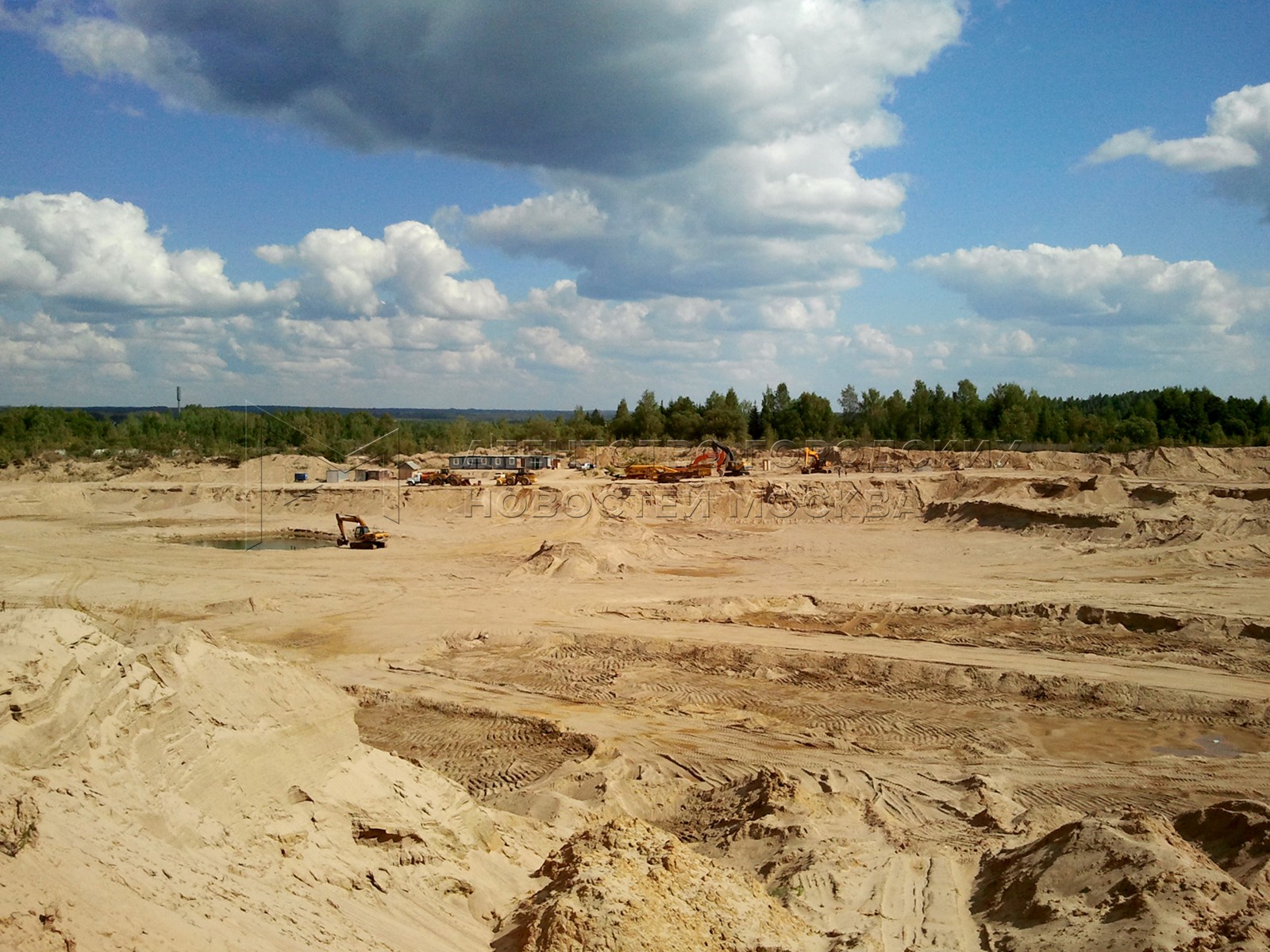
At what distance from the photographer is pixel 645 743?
12406 mm

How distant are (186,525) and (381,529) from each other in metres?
9.67

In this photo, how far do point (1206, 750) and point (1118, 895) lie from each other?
764 cm

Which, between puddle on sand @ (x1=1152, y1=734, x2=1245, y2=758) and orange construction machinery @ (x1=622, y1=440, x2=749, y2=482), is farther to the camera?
orange construction machinery @ (x1=622, y1=440, x2=749, y2=482)

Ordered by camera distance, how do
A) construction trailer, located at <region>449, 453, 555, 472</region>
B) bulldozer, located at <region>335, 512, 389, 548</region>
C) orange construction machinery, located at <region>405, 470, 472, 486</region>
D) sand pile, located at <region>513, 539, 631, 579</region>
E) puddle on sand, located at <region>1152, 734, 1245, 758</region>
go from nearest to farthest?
puddle on sand, located at <region>1152, 734, 1245, 758</region>
sand pile, located at <region>513, 539, 631, 579</region>
bulldozer, located at <region>335, 512, 389, 548</region>
orange construction machinery, located at <region>405, 470, 472, 486</region>
construction trailer, located at <region>449, 453, 555, 472</region>

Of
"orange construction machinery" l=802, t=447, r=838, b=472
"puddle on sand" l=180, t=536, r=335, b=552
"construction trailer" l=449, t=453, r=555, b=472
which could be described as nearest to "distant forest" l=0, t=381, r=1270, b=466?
"construction trailer" l=449, t=453, r=555, b=472

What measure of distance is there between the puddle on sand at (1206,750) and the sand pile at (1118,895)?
492 centimetres

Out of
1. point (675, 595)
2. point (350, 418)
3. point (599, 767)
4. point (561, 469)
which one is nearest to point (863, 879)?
point (599, 767)

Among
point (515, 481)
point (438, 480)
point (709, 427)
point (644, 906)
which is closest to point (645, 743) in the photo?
point (644, 906)

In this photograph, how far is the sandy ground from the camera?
575cm

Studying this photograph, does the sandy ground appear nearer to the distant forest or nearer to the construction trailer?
the construction trailer

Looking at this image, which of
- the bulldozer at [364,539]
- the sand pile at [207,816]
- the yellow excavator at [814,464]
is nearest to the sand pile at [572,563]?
the bulldozer at [364,539]

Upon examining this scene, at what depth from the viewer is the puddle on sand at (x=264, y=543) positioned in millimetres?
32688

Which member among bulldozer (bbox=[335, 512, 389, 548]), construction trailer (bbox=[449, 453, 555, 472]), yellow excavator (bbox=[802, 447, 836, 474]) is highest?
yellow excavator (bbox=[802, 447, 836, 474])

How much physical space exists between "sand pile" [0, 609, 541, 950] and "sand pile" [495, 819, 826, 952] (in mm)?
551
